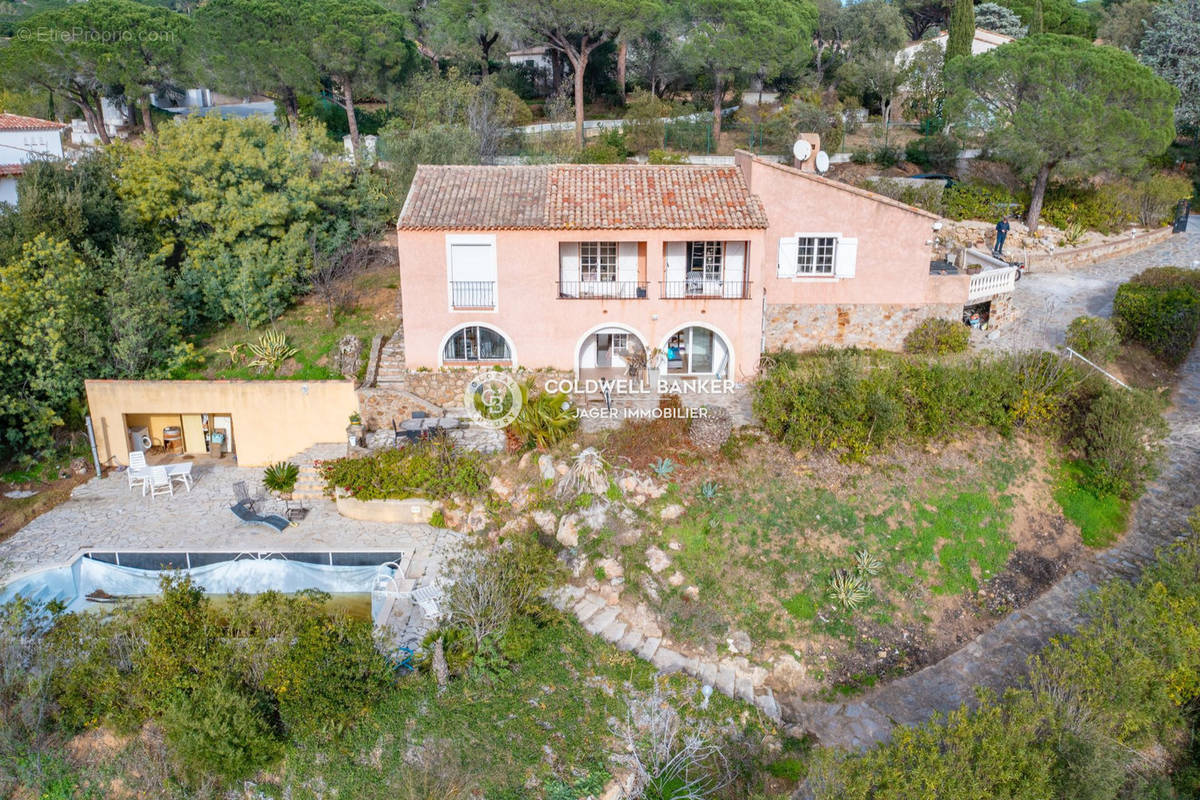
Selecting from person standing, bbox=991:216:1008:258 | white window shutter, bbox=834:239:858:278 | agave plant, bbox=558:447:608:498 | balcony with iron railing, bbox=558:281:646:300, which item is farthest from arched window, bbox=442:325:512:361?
person standing, bbox=991:216:1008:258

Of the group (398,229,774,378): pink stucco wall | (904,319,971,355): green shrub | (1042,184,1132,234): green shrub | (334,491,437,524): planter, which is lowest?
(334,491,437,524): planter

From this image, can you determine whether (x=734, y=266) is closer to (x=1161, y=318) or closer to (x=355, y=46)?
(x=1161, y=318)

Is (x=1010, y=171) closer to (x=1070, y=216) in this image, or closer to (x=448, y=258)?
(x=1070, y=216)

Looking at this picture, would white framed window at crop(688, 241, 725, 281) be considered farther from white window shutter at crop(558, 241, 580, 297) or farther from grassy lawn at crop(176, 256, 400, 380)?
grassy lawn at crop(176, 256, 400, 380)

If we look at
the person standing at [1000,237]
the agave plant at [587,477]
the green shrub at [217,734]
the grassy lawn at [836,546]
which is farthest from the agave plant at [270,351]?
the person standing at [1000,237]

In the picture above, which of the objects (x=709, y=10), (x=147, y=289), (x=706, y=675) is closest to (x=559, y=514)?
(x=706, y=675)

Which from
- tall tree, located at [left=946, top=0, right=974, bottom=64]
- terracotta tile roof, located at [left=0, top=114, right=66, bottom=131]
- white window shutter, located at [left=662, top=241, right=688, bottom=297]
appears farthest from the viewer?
tall tree, located at [left=946, top=0, right=974, bottom=64]

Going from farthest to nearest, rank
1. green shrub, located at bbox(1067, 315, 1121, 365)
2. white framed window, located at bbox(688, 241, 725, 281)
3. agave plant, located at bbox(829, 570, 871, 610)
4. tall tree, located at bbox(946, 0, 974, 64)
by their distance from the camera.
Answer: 1. tall tree, located at bbox(946, 0, 974, 64)
2. green shrub, located at bbox(1067, 315, 1121, 365)
3. white framed window, located at bbox(688, 241, 725, 281)
4. agave plant, located at bbox(829, 570, 871, 610)

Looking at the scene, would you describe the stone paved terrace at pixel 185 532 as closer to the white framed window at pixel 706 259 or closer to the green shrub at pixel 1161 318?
the white framed window at pixel 706 259
